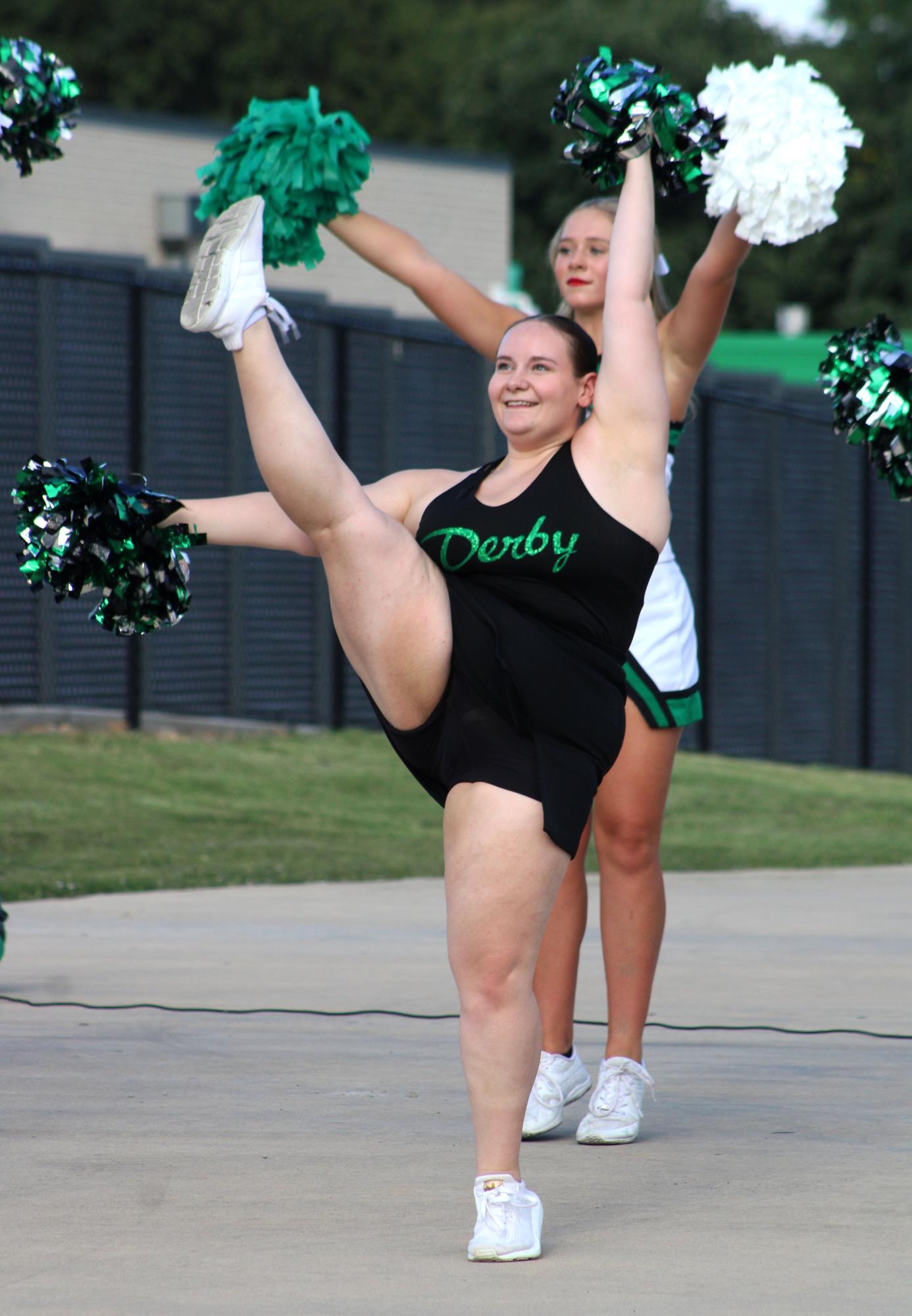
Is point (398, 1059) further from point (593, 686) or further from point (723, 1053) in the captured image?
point (593, 686)

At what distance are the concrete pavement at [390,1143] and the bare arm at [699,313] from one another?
1666mm

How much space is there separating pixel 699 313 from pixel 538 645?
1199mm

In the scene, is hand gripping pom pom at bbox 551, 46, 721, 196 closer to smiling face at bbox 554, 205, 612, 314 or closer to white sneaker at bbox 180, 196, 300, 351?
smiling face at bbox 554, 205, 612, 314

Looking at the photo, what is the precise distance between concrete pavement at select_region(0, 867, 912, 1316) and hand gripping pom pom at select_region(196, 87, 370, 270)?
6.42 ft

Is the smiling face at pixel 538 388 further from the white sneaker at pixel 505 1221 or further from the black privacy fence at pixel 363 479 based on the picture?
the black privacy fence at pixel 363 479

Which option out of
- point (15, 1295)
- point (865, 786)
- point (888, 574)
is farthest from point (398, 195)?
point (15, 1295)

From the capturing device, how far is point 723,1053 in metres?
5.24

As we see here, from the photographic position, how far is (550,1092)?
14.5 ft

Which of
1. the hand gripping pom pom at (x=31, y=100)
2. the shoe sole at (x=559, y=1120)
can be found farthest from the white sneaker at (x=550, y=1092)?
the hand gripping pom pom at (x=31, y=100)

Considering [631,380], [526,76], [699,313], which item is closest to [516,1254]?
[631,380]

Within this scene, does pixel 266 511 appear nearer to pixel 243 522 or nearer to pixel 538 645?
pixel 243 522

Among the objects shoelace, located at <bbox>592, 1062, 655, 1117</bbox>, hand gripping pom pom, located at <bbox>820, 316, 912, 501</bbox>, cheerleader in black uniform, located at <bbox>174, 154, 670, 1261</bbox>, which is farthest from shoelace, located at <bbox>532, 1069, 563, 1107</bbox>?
hand gripping pom pom, located at <bbox>820, 316, 912, 501</bbox>

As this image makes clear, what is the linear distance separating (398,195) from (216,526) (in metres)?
21.0

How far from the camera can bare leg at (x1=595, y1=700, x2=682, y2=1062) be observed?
440cm
